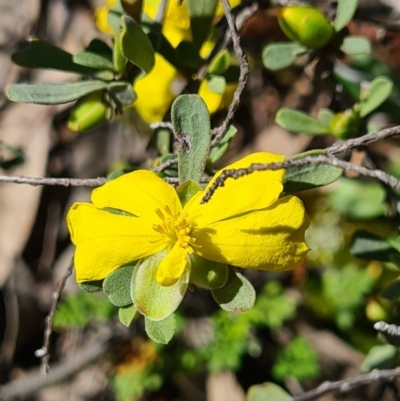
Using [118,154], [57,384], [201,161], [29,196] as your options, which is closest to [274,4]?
[201,161]

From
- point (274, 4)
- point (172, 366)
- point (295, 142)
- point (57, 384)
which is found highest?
point (274, 4)

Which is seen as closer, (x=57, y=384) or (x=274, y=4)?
(x=274, y=4)

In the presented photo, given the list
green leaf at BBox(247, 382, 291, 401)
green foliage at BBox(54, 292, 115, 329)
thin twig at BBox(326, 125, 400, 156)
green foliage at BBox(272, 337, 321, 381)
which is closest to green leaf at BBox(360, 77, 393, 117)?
thin twig at BBox(326, 125, 400, 156)

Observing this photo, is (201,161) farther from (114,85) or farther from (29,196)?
(29,196)

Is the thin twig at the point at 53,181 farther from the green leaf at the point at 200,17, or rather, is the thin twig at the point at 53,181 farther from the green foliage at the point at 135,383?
the green foliage at the point at 135,383

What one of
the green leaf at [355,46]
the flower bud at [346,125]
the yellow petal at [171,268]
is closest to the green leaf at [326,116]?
the flower bud at [346,125]

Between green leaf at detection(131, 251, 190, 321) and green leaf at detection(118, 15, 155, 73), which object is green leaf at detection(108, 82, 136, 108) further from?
green leaf at detection(131, 251, 190, 321)

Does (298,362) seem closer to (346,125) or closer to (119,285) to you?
(346,125)
